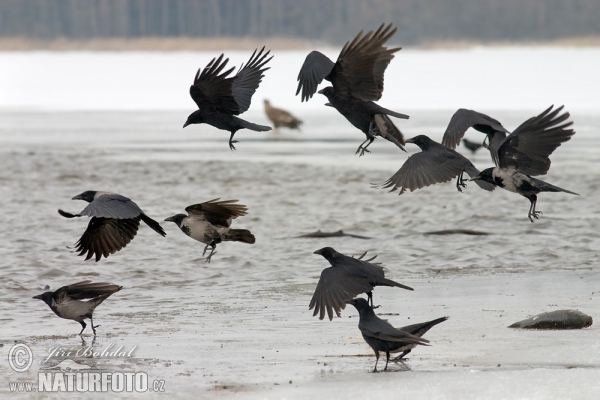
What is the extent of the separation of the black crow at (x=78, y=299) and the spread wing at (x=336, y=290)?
1.89 meters

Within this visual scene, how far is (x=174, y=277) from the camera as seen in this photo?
10797 millimetres

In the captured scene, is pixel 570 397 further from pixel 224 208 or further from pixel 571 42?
pixel 571 42

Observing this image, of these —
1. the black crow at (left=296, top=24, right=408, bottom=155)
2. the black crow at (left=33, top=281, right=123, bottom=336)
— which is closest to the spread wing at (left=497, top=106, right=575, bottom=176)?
the black crow at (left=296, top=24, right=408, bottom=155)

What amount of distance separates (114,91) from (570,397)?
112 ft

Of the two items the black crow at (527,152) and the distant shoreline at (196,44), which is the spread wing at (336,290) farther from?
the distant shoreline at (196,44)

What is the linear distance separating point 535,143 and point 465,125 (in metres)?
0.81

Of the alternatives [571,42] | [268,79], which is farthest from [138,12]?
[268,79]

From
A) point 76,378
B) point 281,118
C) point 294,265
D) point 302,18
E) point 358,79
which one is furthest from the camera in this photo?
point 302,18

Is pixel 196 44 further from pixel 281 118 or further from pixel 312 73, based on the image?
pixel 312 73

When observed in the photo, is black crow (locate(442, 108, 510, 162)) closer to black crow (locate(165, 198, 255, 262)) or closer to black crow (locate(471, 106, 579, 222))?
black crow (locate(471, 106, 579, 222))

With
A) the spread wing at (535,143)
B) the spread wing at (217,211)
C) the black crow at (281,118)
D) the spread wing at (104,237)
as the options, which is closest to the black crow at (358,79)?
the spread wing at (535,143)

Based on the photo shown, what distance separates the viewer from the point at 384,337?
675 centimetres

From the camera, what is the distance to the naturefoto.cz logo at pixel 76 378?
6.49m

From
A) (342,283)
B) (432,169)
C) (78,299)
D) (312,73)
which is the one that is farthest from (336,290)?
(78,299)
